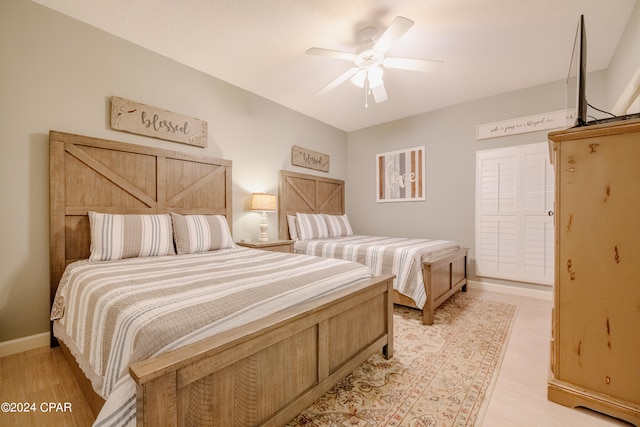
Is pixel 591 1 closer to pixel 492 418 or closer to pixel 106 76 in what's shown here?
pixel 492 418

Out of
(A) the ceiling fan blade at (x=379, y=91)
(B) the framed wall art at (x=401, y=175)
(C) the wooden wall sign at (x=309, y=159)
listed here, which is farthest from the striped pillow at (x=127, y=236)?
(B) the framed wall art at (x=401, y=175)

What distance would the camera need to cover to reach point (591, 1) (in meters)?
2.06

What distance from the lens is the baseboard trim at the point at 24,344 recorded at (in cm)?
199

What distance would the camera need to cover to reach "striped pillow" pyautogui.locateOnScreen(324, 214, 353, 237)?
4186 mm

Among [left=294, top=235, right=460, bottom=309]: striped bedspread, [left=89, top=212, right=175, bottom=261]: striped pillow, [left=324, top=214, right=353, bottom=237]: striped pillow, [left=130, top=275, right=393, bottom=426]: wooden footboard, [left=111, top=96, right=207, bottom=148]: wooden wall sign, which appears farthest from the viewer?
[left=324, top=214, right=353, bottom=237]: striped pillow

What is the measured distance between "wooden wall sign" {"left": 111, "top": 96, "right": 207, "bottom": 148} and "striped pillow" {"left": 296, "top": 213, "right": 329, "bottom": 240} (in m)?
1.59

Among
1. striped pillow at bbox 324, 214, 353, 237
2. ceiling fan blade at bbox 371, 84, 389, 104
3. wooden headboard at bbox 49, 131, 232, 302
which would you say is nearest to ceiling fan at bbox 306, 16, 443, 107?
ceiling fan blade at bbox 371, 84, 389, 104

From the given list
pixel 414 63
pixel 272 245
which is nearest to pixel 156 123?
pixel 272 245

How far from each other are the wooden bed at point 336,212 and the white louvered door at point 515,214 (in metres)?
0.49

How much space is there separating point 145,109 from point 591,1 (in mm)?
3847

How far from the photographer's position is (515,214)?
3.52m

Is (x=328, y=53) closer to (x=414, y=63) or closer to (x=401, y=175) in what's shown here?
(x=414, y=63)

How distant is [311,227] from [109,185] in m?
2.34

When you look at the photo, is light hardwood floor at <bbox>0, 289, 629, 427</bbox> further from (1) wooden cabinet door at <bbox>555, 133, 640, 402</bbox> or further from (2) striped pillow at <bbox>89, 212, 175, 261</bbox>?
(2) striped pillow at <bbox>89, 212, 175, 261</bbox>
